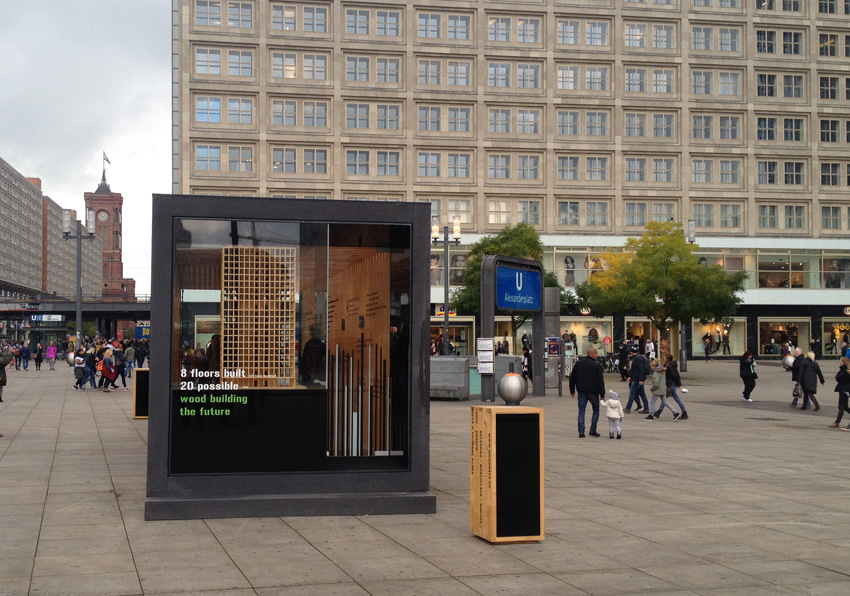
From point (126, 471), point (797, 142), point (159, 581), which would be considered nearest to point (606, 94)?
point (797, 142)


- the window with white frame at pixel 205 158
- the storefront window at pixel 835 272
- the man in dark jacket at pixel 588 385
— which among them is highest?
the window with white frame at pixel 205 158

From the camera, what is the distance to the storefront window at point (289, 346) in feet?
33.0

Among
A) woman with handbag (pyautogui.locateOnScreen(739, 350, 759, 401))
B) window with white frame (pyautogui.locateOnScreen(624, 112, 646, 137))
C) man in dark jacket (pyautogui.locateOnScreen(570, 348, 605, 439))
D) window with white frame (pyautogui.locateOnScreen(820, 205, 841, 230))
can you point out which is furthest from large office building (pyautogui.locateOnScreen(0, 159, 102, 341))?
man in dark jacket (pyautogui.locateOnScreen(570, 348, 605, 439))

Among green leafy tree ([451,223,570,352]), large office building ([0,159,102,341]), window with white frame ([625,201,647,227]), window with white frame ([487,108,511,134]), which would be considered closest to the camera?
green leafy tree ([451,223,570,352])

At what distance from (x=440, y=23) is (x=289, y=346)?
59581 mm

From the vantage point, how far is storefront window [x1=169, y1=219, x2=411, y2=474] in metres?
10.1

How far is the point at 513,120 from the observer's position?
67000mm

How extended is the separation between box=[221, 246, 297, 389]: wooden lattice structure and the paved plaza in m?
1.56

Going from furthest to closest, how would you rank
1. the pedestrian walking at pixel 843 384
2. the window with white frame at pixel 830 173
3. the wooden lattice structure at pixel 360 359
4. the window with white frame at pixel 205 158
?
1. the window with white frame at pixel 830 173
2. the window with white frame at pixel 205 158
3. the pedestrian walking at pixel 843 384
4. the wooden lattice structure at pixel 360 359

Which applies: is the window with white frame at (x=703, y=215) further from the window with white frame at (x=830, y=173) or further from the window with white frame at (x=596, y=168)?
the window with white frame at (x=830, y=173)

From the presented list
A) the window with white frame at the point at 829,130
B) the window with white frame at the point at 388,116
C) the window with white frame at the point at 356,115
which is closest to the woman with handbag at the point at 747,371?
the window with white frame at the point at 388,116

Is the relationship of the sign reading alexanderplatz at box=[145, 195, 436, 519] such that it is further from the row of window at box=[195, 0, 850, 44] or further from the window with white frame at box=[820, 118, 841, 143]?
the window with white frame at box=[820, 118, 841, 143]

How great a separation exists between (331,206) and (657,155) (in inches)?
2429

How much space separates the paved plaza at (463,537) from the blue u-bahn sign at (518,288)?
13.1m
